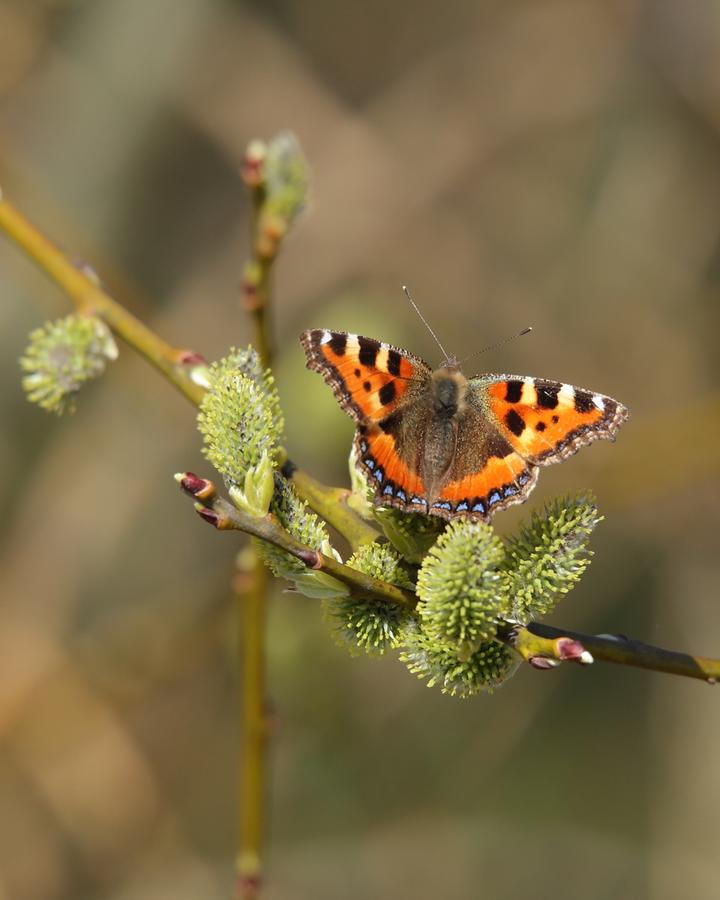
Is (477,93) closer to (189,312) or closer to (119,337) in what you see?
(189,312)

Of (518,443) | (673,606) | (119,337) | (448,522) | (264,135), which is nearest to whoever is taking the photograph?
(448,522)

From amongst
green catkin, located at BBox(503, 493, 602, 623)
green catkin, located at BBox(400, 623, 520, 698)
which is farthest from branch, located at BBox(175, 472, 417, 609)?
green catkin, located at BBox(503, 493, 602, 623)

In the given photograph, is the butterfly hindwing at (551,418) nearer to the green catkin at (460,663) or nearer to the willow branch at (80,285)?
the green catkin at (460,663)

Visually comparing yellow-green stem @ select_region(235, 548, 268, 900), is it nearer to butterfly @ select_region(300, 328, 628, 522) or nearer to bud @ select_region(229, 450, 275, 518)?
butterfly @ select_region(300, 328, 628, 522)

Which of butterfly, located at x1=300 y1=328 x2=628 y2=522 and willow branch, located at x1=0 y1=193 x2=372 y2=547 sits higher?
willow branch, located at x1=0 y1=193 x2=372 y2=547

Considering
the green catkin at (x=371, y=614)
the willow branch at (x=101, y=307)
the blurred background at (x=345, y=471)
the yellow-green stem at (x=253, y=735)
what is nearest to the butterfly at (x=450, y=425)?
the green catkin at (x=371, y=614)

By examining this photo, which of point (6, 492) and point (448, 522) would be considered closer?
point (448, 522)

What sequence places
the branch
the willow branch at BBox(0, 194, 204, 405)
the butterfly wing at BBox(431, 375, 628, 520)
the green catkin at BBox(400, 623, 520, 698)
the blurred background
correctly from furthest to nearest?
the blurred background
the willow branch at BBox(0, 194, 204, 405)
the butterfly wing at BBox(431, 375, 628, 520)
the green catkin at BBox(400, 623, 520, 698)
the branch

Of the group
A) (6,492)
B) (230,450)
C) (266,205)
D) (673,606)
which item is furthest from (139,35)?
(230,450)
